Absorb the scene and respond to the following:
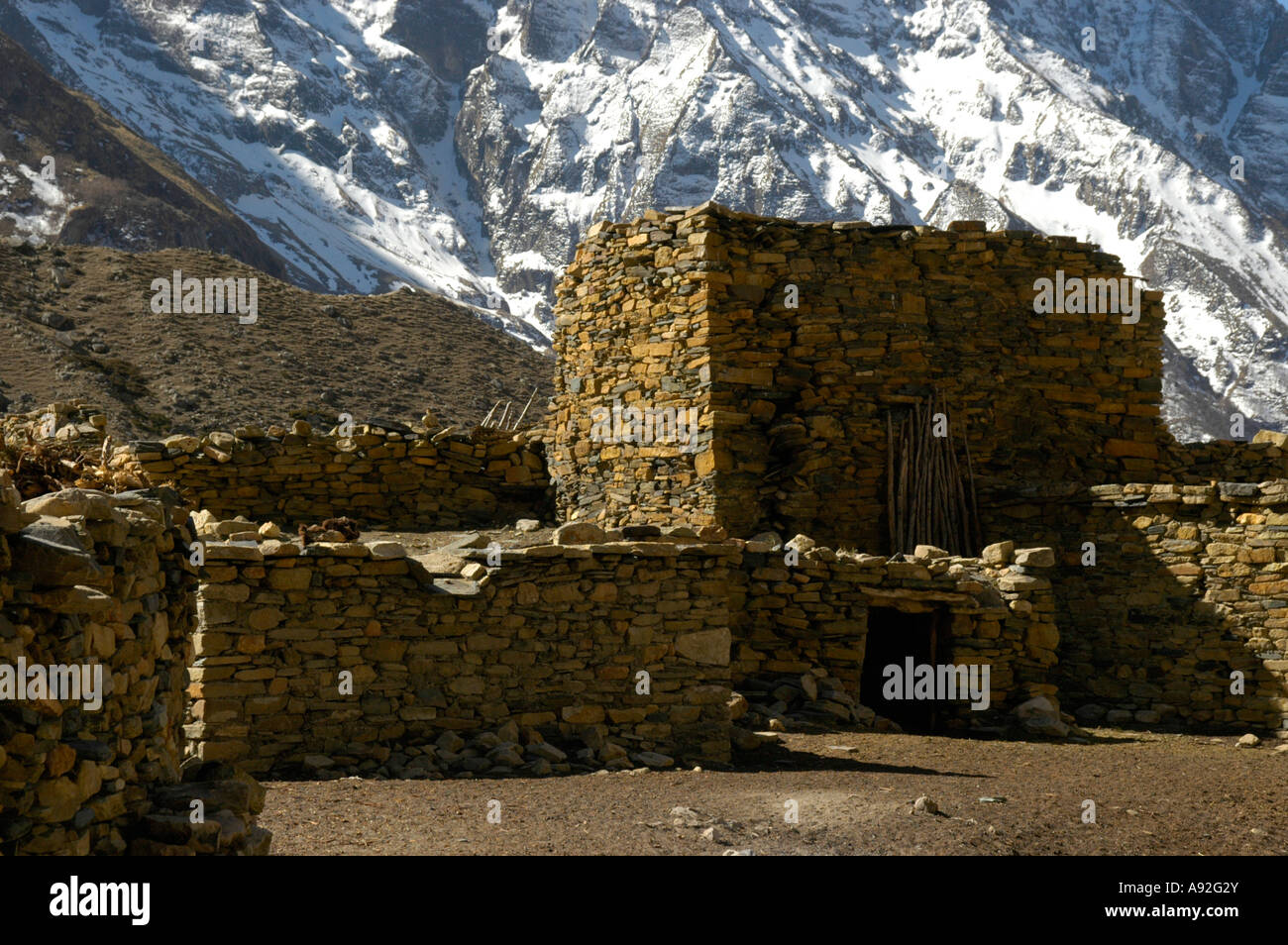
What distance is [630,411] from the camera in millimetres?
15125

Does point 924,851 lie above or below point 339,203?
below

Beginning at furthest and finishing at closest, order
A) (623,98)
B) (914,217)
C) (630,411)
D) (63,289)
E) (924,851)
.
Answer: (623,98)
(914,217)
(63,289)
(630,411)
(924,851)

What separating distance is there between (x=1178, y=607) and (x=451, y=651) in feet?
24.5

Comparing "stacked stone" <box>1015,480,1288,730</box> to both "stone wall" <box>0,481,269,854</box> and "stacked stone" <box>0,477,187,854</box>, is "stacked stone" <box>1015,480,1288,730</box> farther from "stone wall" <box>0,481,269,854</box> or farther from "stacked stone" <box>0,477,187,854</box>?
"stacked stone" <box>0,477,187,854</box>

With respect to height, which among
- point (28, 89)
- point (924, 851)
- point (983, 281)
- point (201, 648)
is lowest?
point (924, 851)

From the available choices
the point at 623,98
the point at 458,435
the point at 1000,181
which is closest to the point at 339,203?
the point at 623,98

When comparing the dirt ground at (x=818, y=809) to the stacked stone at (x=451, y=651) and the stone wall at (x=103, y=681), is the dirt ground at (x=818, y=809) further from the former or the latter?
the stone wall at (x=103, y=681)

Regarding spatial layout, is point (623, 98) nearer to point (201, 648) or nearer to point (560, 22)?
point (560, 22)

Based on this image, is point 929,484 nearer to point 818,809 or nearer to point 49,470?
point 818,809

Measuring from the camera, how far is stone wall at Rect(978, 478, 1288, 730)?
13.5 metres

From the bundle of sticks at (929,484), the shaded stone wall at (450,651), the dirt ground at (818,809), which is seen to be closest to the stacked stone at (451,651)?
the shaded stone wall at (450,651)

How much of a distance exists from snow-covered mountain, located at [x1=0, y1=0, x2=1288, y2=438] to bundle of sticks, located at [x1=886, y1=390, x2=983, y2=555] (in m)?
90.4

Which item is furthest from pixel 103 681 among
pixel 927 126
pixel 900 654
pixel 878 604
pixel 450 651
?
pixel 927 126

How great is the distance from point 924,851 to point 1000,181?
445 feet
